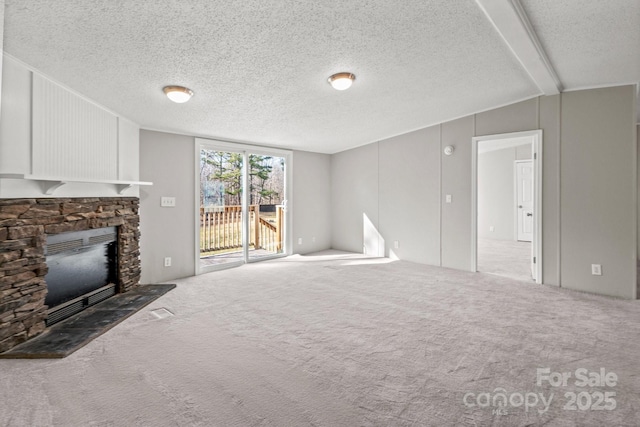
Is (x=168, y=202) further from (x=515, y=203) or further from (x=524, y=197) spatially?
(x=524, y=197)

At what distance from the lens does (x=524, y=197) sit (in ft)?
25.2

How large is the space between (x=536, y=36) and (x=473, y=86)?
0.98 m

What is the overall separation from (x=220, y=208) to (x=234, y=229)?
0.49 m

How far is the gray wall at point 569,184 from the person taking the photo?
11.5 feet

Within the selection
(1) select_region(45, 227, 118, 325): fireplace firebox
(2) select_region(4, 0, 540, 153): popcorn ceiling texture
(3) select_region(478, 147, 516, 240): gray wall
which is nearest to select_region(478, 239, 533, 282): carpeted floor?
(3) select_region(478, 147, 516, 240): gray wall

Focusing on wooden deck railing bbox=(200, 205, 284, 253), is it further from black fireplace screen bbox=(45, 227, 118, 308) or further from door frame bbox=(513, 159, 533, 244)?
door frame bbox=(513, 159, 533, 244)

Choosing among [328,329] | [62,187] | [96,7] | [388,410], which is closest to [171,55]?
→ [96,7]

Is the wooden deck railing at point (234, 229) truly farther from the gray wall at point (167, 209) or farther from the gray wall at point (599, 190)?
the gray wall at point (599, 190)

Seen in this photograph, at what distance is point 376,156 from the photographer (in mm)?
5945

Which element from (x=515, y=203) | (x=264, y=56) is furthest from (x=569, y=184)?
(x=515, y=203)

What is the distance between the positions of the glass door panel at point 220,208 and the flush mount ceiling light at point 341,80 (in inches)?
102

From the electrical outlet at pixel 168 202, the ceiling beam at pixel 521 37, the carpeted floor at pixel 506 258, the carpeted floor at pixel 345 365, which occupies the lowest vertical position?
the carpeted floor at pixel 345 365

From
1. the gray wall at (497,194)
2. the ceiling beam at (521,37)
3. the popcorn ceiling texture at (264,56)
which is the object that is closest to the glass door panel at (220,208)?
the popcorn ceiling texture at (264,56)

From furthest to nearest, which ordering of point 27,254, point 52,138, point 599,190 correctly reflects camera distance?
point 599,190
point 52,138
point 27,254
